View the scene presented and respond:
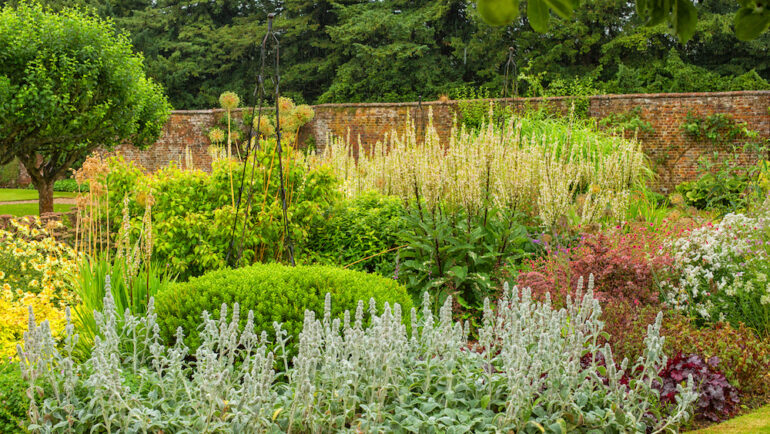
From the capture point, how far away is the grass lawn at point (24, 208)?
1352cm

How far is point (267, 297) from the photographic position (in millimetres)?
3545

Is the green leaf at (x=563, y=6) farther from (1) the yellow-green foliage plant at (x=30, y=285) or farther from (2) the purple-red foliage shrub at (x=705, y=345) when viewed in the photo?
(1) the yellow-green foliage plant at (x=30, y=285)

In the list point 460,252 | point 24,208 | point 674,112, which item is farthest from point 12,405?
point 24,208

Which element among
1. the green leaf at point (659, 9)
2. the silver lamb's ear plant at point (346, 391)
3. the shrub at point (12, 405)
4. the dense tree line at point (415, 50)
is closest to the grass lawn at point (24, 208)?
the dense tree line at point (415, 50)

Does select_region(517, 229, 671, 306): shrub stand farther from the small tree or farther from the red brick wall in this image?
the small tree

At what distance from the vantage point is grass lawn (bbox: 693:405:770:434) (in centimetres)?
313

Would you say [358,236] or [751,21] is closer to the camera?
[751,21]

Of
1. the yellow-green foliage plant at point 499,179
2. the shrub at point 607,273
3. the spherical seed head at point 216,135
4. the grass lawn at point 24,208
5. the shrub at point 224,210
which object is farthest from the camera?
the grass lawn at point 24,208

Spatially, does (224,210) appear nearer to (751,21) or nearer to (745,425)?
(745,425)

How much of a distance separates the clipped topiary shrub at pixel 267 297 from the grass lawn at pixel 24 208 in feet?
37.8

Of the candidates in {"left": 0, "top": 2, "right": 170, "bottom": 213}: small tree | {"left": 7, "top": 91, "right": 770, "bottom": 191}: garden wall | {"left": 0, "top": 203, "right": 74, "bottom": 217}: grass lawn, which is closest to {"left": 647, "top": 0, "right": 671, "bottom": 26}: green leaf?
{"left": 7, "top": 91, "right": 770, "bottom": 191}: garden wall

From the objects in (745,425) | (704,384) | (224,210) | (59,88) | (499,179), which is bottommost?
(745,425)

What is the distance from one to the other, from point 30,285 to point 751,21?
17.8ft

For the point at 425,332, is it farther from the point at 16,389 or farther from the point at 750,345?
the point at 750,345
